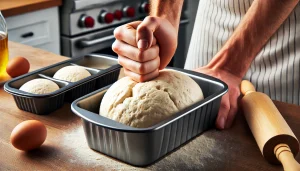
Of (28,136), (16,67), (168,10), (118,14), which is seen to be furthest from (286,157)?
(118,14)

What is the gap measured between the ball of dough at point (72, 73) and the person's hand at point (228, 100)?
11.9 inches

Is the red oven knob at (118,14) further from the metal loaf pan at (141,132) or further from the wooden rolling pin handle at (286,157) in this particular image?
the wooden rolling pin handle at (286,157)

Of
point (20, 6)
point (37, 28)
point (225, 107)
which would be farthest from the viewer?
point (37, 28)

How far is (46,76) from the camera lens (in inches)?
46.6

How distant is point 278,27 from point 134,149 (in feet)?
2.21

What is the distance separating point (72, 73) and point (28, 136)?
27 centimetres

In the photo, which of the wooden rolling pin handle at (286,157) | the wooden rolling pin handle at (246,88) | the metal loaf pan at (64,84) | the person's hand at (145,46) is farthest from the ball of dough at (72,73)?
the wooden rolling pin handle at (286,157)

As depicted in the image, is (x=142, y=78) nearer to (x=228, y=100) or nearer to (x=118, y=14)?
(x=228, y=100)

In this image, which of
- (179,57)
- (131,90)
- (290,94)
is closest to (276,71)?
(290,94)

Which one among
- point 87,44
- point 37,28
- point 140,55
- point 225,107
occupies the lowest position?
point 87,44

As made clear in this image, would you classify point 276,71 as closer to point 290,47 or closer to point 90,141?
point 290,47

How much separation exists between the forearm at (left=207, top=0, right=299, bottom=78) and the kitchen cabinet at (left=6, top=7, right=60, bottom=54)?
1.18 m

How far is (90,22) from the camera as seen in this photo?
2424 mm

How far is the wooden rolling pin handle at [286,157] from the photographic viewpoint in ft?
2.65
